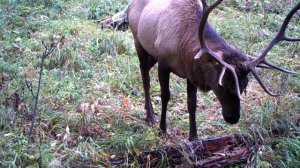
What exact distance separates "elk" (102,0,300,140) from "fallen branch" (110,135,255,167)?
0.36 m

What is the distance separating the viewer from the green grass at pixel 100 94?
5051 mm

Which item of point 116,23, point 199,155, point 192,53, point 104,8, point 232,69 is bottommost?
point 199,155

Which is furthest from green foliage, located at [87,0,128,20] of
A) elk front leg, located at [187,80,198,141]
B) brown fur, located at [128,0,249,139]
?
elk front leg, located at [187,80,198,141]

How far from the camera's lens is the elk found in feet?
15.3

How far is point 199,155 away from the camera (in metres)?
5.03

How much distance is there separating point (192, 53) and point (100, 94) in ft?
7.03

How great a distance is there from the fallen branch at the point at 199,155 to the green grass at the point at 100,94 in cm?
Answer: 10

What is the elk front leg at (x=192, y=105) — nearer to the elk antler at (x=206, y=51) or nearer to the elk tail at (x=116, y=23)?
the elk antler at (x=206, y=51)

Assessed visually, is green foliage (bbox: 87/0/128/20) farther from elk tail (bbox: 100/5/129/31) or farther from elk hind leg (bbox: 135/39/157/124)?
elk hind leg (bbox: 135/39/157/124)

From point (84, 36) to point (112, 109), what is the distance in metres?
3.03

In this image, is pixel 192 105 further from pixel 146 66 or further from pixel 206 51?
pixel 146 66

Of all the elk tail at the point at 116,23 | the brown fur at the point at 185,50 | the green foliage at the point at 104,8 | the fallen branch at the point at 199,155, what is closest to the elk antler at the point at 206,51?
the brown fur at the point at 185,50

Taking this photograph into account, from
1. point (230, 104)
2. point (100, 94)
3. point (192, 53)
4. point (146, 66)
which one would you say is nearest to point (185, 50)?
point (192, 53)

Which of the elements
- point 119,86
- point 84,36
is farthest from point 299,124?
point 84,36
